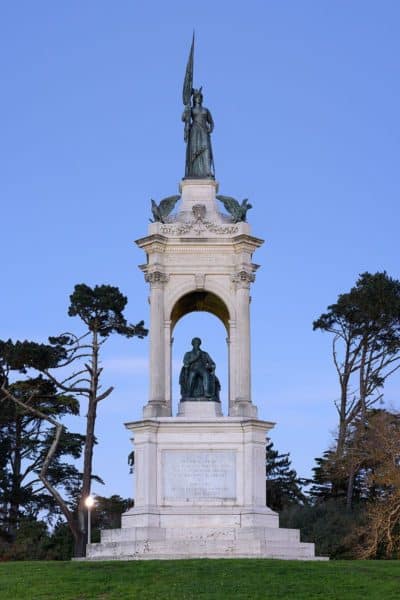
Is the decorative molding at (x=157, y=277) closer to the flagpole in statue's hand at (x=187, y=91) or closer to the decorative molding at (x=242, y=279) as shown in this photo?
the decorative molding at (x=242, y=279)

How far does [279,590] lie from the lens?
72.4 ft

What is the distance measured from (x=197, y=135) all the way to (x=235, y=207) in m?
2.55

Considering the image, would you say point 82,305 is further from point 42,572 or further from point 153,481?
point 42,572

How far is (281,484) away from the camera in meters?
61.2

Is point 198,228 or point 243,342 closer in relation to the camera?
point 243,342

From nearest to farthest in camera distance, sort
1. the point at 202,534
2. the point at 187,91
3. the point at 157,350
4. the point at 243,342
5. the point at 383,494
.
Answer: the point at 202,534, the point at 157,350, the point at 243,342, the point at 187,91, the point at 383,494

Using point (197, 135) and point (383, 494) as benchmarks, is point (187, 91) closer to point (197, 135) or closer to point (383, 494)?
point (197, 135)

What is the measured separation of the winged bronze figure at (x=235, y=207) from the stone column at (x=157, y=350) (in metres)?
2.45

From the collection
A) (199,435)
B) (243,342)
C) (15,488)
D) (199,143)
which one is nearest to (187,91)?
(199,143)

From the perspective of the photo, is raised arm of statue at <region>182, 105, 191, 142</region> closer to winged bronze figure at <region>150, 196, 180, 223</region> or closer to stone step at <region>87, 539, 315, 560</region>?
winged bronze figure at <region>150, 196, 180, 223</region>

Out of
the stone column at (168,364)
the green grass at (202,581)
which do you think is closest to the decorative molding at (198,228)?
the stone column at (168,364)

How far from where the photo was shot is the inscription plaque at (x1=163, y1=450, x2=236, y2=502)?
2920 cm

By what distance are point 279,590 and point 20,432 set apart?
41193 millimetres

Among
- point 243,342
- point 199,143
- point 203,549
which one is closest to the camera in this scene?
point 203,549
